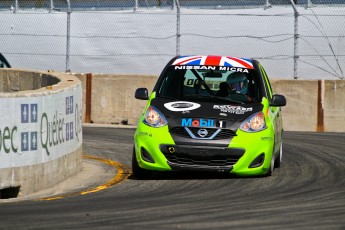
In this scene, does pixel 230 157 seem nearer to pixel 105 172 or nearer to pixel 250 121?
pixel 250 121

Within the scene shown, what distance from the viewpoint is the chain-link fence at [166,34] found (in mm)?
24344

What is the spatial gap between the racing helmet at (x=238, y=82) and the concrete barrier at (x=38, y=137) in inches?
85.0

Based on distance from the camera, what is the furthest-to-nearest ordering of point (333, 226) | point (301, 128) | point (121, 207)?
1. point (301, 128)
2. point (121, 207)
3. point (333, 226)

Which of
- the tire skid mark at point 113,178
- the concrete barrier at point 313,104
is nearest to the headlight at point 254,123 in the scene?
the tire skid mark at point 113,178

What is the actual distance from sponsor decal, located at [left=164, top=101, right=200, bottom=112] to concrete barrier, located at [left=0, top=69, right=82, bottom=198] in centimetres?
141

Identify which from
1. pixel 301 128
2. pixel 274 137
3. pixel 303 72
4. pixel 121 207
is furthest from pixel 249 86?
pixel 303 72

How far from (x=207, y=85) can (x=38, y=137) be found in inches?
105

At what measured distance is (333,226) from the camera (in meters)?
10.0

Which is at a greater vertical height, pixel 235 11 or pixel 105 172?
pixel 235 11

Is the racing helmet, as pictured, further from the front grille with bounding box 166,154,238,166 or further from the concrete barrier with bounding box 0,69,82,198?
the concrete barrier with bounding box 0,69,82,198

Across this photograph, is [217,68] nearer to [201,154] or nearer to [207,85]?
[207,85]

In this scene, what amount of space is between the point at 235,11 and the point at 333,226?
53.6 feet

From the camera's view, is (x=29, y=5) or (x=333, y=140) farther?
(x=29, y=5)

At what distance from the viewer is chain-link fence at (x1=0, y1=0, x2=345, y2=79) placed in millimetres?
24344
